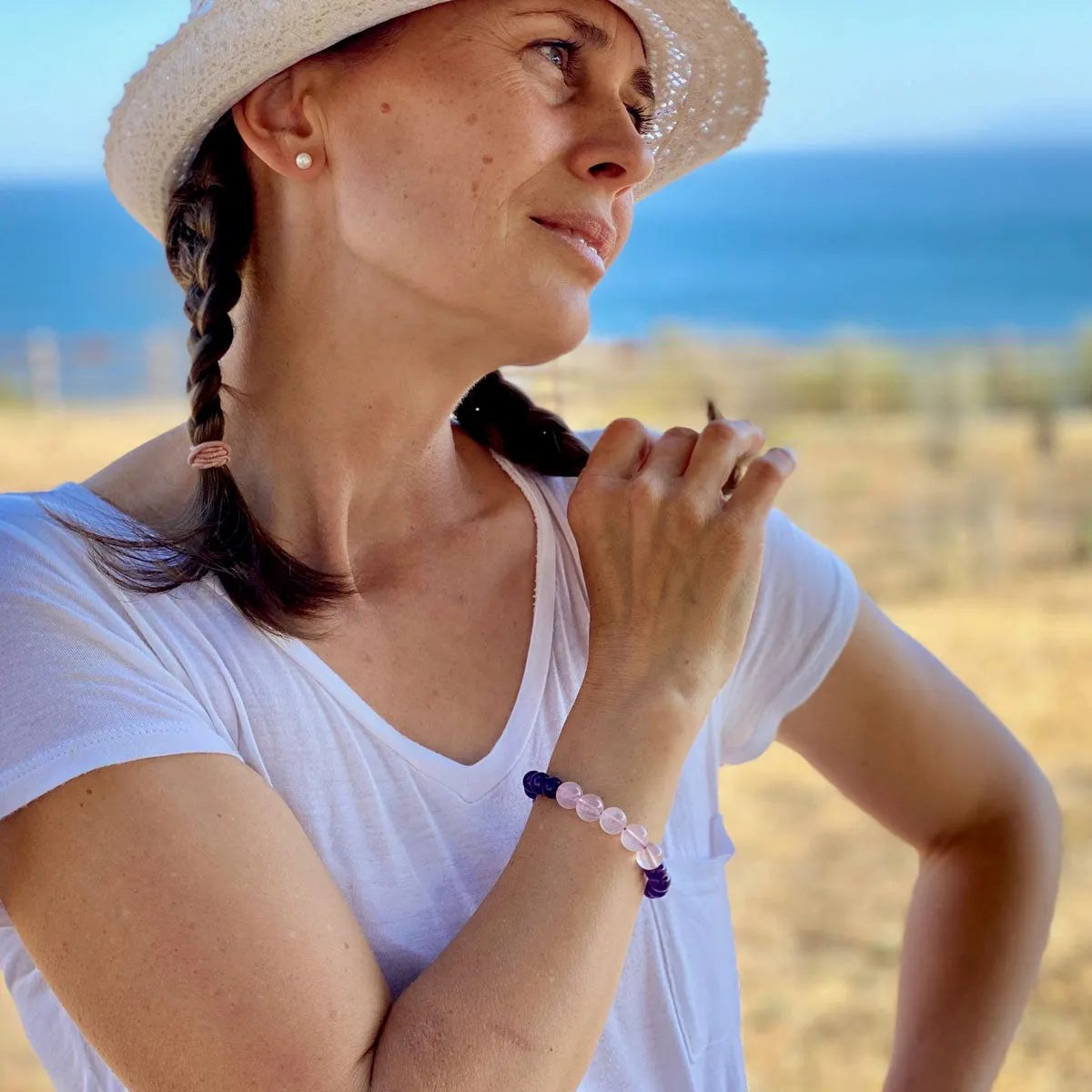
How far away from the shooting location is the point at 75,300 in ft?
96.7

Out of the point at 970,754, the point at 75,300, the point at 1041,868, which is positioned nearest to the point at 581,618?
the point at 970,754

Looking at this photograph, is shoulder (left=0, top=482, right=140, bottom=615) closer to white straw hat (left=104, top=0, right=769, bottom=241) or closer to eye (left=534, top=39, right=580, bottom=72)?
white straw hat (left=104, top=0, right=769, bottom=241)

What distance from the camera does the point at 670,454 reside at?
1.37m

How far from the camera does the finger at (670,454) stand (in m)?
1.35

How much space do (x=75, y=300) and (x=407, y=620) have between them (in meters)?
30.4

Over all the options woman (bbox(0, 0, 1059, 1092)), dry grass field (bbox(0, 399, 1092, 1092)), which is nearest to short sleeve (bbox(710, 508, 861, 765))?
woman (bbox(0, 0, 1059, 1092))

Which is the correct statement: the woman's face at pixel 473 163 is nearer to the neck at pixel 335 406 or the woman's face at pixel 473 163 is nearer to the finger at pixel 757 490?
A: the neck at pixel 335 406

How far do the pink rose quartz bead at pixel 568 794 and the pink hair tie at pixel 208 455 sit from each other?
47 centimetres

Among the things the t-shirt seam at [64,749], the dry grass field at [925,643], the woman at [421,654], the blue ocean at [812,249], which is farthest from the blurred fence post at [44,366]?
the t-shirt seam at [64,749]

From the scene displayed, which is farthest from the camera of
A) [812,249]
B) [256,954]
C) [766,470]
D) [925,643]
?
[812,249]

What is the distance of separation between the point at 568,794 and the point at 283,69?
29.8 inches

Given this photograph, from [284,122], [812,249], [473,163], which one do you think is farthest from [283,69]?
[812,249]

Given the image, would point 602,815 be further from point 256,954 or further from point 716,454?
point 716,454

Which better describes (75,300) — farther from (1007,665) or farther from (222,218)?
(222,218)
